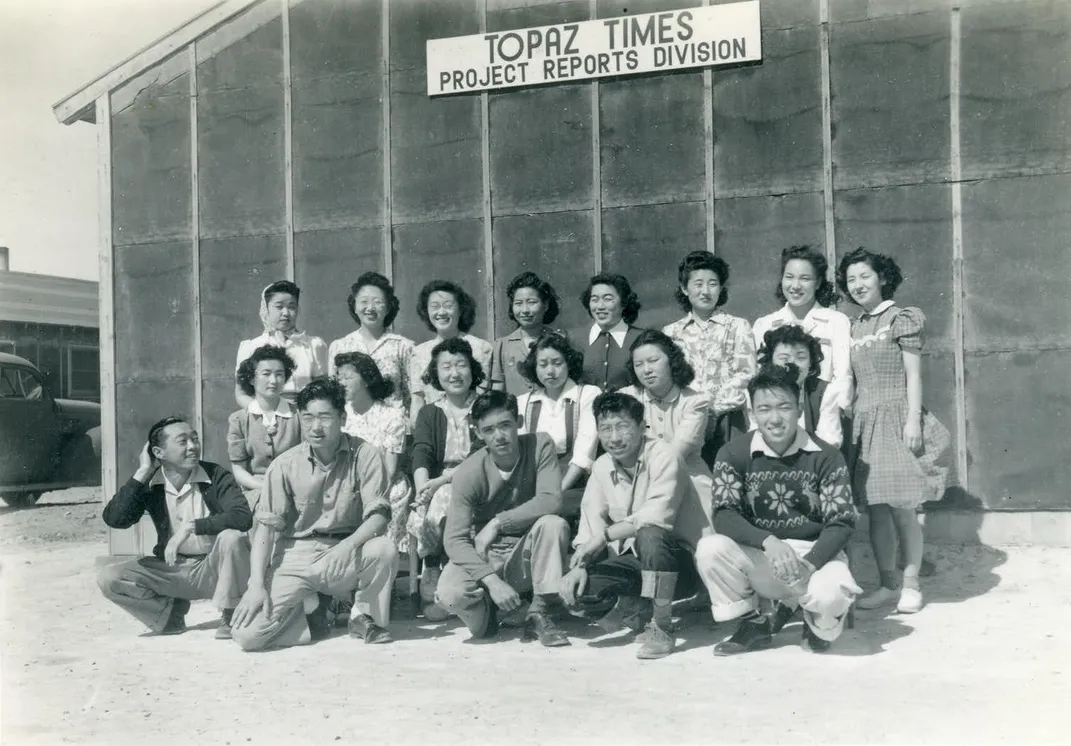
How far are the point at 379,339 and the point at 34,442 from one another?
844 cm

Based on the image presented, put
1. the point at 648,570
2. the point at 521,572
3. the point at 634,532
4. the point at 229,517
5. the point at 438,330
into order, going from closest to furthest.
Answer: the point at 648,570 < the point at 634,532 < the point at 521,572 < the point at 229,517 < the point at 438,330

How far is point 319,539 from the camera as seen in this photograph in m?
5.26

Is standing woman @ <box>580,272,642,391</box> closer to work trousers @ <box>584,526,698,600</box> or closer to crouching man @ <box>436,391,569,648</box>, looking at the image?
crouching man @ <box>436,391,569,648</box>

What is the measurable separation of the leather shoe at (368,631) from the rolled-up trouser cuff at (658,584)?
1226 mm

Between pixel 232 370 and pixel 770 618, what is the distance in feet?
15.7

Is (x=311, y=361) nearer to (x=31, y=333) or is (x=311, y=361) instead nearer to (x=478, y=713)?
(x=478, y=713)

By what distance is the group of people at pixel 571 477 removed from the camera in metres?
4.79

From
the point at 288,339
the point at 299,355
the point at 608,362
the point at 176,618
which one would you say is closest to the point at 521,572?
the point at 608,362

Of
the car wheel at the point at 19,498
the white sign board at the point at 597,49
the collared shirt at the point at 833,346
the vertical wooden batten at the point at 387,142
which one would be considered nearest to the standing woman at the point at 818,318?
the collared shirt at the point at 833,346

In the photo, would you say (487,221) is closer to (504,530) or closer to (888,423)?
(504,530)

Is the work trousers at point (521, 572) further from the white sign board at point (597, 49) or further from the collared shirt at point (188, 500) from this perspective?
the white sign board at point (597, 49)

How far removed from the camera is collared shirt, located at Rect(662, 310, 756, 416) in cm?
554

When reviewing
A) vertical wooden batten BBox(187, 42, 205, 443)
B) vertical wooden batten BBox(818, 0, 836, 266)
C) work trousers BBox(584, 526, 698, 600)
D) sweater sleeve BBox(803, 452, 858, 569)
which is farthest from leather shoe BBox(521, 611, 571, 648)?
vertical wooden batten BBox(187, 42, 205, 443)

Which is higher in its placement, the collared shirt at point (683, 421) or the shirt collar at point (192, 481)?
the collared shirt at point (683, 421)
